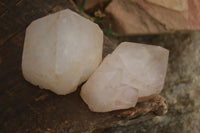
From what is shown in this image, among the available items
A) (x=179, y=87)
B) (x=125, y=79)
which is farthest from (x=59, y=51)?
(x=179, y=87)

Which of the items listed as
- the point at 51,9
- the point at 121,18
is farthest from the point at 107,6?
the point at 51,9

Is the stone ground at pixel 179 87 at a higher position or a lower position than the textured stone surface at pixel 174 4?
lower

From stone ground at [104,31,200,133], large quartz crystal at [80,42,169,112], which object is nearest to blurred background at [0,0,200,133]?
stone ground at [104,31,200,133]

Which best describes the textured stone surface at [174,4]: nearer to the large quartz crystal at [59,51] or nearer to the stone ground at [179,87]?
the stone ground at [179,87]

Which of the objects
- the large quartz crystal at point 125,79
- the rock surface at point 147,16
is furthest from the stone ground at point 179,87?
the large quartz crystal at point 125,79

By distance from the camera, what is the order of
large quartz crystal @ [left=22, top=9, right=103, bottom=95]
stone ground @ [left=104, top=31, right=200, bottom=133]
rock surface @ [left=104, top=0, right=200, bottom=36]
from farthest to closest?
rock surface @ [left=104, top=0, right=200, bottom=36], stone ground @ [left=104, top=31, right=200, bottom=133], large quartz crystal @ [left=22, top=9, right=103, bottom=95]

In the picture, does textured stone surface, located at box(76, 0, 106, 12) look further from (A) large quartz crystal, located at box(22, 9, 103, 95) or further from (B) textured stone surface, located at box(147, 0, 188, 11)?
(A) large quartz crystal, located at box(22, 9, 103, 95)
